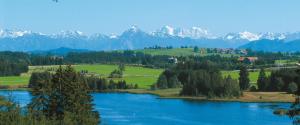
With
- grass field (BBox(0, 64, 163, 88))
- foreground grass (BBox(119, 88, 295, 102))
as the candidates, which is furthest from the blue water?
grass field (BBox(0, 64, 163, 88))

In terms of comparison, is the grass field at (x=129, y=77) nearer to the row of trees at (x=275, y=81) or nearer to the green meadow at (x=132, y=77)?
the green meadow at (x=132, y=77)

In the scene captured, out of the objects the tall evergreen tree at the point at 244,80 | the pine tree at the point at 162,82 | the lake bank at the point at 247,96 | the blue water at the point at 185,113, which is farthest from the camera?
the pine tree at the point at 162,82

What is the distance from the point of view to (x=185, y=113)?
83.2 m

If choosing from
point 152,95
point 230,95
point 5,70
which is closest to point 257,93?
point 230,95

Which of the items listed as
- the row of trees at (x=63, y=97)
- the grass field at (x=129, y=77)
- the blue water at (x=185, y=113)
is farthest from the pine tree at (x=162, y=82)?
the row of trees at (x=63, y=97)

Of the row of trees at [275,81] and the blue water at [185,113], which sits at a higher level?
the row of trees at [275,81]

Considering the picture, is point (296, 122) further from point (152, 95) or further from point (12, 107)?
point (152, 95)

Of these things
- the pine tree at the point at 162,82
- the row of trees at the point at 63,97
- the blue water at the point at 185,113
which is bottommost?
the blue water at the point at 185,113

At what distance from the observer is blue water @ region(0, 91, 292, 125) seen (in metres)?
71.1

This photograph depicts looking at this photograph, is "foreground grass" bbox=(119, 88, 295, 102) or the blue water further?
"foreground grass" bbox=(119, 88, 295, 102)

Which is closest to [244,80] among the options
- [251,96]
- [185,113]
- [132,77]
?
[251,96]

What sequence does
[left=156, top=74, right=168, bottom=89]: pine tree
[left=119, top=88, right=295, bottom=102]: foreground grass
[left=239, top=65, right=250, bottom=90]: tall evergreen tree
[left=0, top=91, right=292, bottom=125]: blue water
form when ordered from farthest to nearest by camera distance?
1. [left=156, top=74, right=168, bottom=89]: pine tree
2. [left=239, top=65, right=250, bottom=90]: tall evergreen tree
3. [left=119, top=88, right=295, bottom=102]: foreground grass
4. [left=0, top=91, right=292, bottom=125]: blue water

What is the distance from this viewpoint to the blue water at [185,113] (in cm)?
7106

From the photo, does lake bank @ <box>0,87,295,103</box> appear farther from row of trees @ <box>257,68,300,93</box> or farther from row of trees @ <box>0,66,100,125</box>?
row of trees @ <box>0,66,100,125</box>
